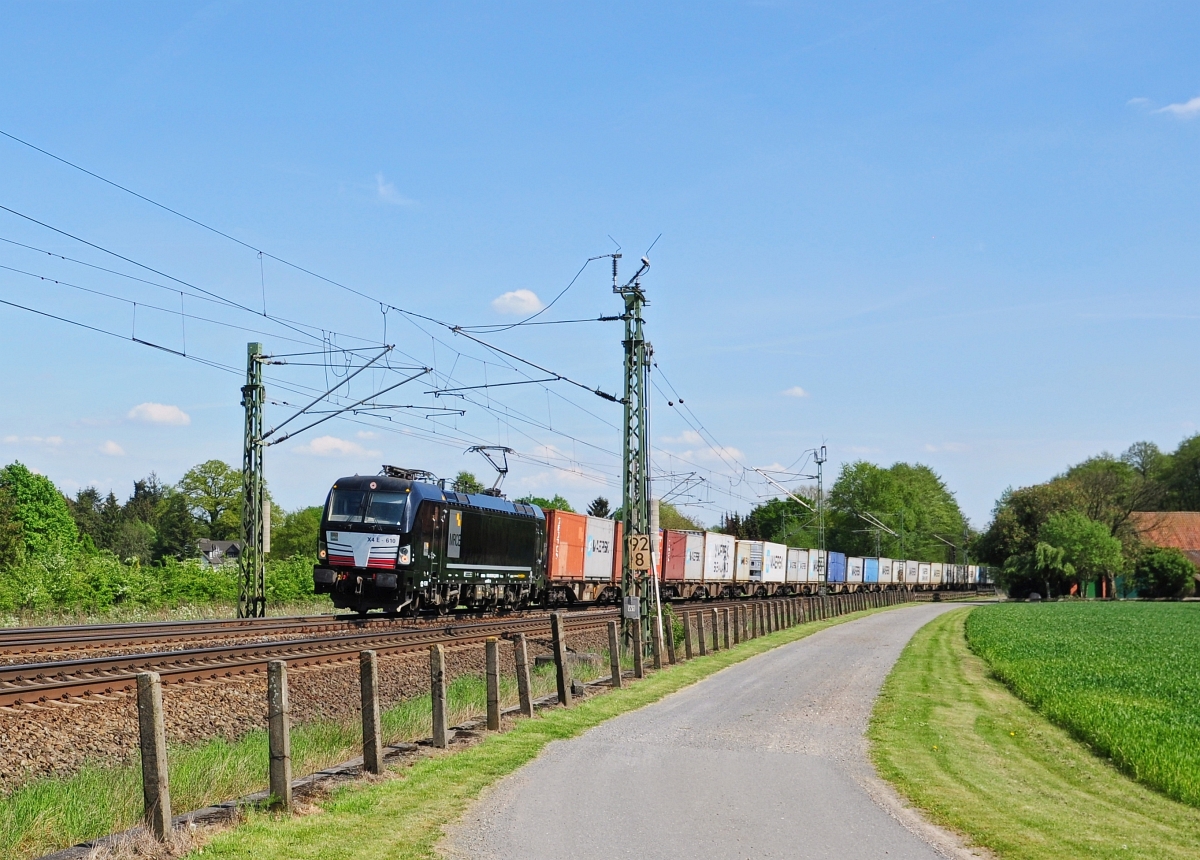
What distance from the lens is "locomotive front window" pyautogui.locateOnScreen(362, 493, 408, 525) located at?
28000 mm

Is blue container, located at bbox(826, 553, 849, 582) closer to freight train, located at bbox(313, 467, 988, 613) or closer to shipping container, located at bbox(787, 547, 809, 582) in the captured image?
shipping container, located at bbox(787, 547, 809, 582)

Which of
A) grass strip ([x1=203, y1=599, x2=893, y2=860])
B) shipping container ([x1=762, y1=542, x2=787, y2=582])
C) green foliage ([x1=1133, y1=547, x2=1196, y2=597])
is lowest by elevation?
green foliage ([x1=1133, y1=547, x2=1196, y2=597])

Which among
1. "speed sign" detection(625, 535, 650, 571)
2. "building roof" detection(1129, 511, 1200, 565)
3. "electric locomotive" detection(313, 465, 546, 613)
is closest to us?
"speed sign" detection(625, 535, 650, 571)

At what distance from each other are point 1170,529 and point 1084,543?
88.2 ft

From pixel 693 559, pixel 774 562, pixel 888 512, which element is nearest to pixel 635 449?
pixel 693 559

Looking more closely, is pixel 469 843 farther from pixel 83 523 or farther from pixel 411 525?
pixel 83 523

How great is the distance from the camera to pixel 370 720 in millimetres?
10125

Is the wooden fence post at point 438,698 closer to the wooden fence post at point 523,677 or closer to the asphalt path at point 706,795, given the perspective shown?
the asphalt path at point 706,795

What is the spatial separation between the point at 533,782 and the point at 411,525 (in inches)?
730

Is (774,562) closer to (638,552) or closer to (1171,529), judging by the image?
(638,552)

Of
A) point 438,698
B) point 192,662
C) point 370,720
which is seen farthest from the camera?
point 192,662

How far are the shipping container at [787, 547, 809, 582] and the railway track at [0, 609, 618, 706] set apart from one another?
144ft

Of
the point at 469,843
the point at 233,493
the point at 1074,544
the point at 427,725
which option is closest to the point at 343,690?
the point at 427,725

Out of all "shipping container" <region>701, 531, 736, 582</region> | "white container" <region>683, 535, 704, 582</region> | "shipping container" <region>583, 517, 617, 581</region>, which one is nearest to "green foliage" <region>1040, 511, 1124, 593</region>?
"shipping container" <region>701, 531, 736, 582</region>
